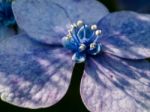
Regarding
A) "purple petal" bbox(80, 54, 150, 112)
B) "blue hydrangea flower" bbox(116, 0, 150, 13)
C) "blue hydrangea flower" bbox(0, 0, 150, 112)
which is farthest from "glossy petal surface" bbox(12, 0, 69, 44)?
"blue hydrangea flower" bbox(116, 0, 150, 13)

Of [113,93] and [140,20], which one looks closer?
[113,93]

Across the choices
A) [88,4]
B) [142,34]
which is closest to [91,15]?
[88,4]

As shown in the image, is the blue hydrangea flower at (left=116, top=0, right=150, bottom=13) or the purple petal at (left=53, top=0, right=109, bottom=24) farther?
the blue hydrangea flower at (left=116, top=0, right=150, bottom=13)

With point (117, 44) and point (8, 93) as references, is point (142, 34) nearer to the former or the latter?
point (117, 44)

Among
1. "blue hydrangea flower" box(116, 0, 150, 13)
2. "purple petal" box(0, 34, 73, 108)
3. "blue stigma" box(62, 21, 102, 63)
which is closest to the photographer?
"purple petal" box(0, 34, 73, 108)

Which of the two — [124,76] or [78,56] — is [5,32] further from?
[124,76]

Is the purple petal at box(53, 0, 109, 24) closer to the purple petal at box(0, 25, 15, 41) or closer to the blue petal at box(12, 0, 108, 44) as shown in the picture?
the blue petal at box(12, 0, 108, 44)

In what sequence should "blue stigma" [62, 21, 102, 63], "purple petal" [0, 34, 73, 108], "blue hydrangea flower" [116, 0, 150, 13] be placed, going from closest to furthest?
"purple petal" [0, 34, 73, 108] < "blue stigma" [62, 21, 102, 63] < "blue hydrangea flower" [116, 0, 150, 13]
